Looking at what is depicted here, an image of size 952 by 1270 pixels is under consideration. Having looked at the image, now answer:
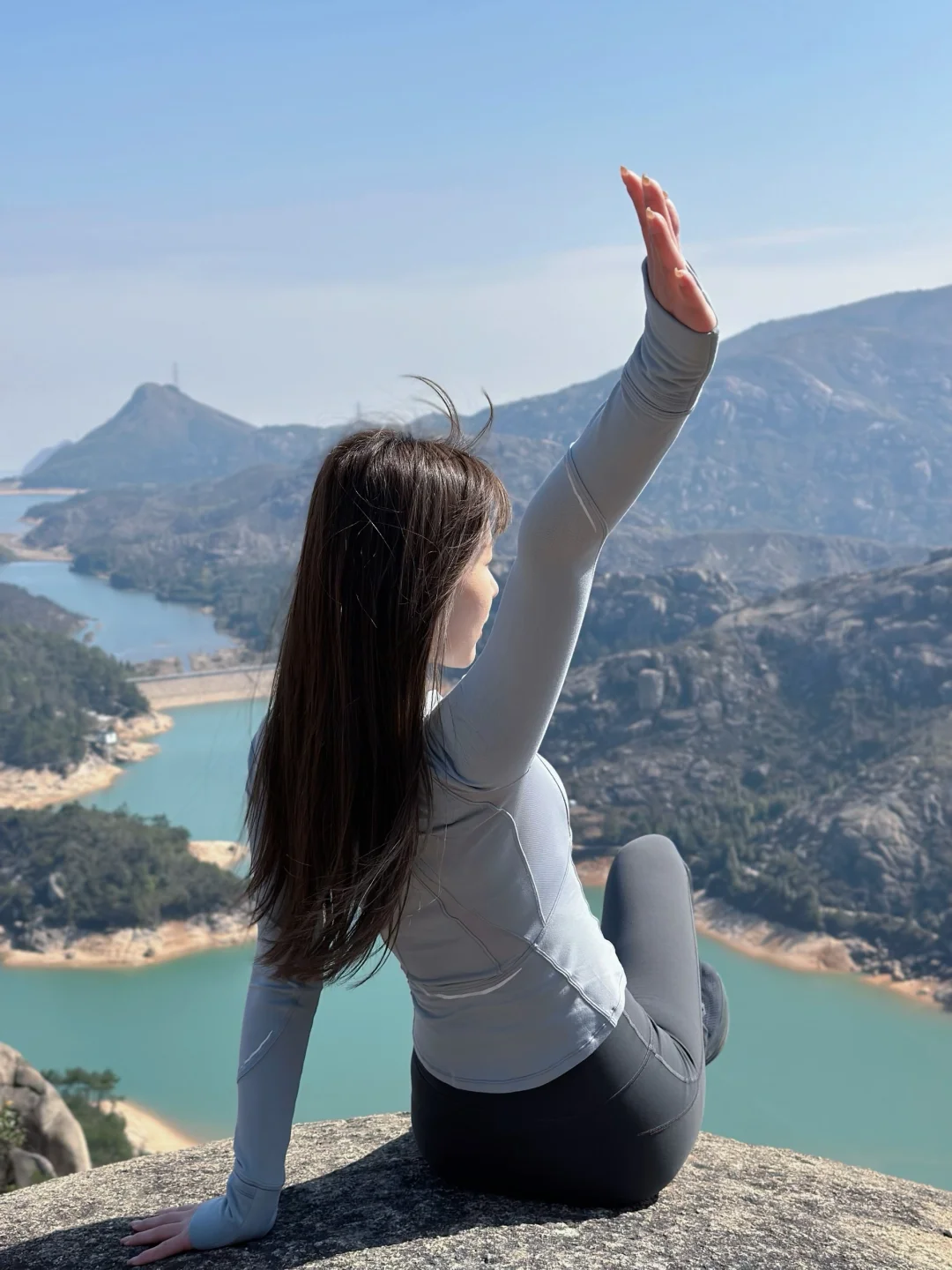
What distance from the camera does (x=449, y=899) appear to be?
111cm

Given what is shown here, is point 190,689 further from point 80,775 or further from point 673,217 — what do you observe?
point 673,217

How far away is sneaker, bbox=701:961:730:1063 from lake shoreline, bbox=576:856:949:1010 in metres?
22.3

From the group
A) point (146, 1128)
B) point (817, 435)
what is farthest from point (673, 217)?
point (817, 435)

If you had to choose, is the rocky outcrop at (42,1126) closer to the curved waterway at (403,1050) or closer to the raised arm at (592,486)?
the raised arm at (592,486)

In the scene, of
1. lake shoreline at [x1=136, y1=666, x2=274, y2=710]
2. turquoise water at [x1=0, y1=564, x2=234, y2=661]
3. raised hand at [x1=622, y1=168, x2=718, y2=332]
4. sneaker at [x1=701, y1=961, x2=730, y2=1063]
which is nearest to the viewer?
raised hand at [x1=622, y1=168, x2=718, y2=332]

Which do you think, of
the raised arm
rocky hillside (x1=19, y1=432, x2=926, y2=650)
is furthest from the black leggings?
rocky hillside (x1=19, y1=432, x2=926, y2=650)

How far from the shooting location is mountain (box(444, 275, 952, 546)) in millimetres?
92000

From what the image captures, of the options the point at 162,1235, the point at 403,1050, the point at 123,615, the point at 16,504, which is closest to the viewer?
the point at 162,1235

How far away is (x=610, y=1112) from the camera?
1.21 m

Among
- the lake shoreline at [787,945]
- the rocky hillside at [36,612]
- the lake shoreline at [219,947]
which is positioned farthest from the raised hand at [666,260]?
the rocky hillside at [36,612]

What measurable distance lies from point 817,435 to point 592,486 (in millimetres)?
106178

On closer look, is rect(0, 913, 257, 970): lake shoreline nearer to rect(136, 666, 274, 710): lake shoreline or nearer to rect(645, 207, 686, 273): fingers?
rect(136, 666, 274, 710): lake shoreline

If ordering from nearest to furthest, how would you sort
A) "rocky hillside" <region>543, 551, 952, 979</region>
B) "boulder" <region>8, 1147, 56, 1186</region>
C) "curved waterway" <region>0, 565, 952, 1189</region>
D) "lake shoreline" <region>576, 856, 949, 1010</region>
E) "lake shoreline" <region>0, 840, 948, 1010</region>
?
"boulder" <region>8, 1147, 56, 1186</region>
"curved waterway" <region>0, 565, 952, 1189</region>
"lake shoreline" <region>576, 856, 949, 1010</region>
"lake shoreline" <region>0, 840, 948, 1010</region>
"rocky hillside" <region>543, 551, 952, 979</region>

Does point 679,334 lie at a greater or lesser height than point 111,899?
greater
